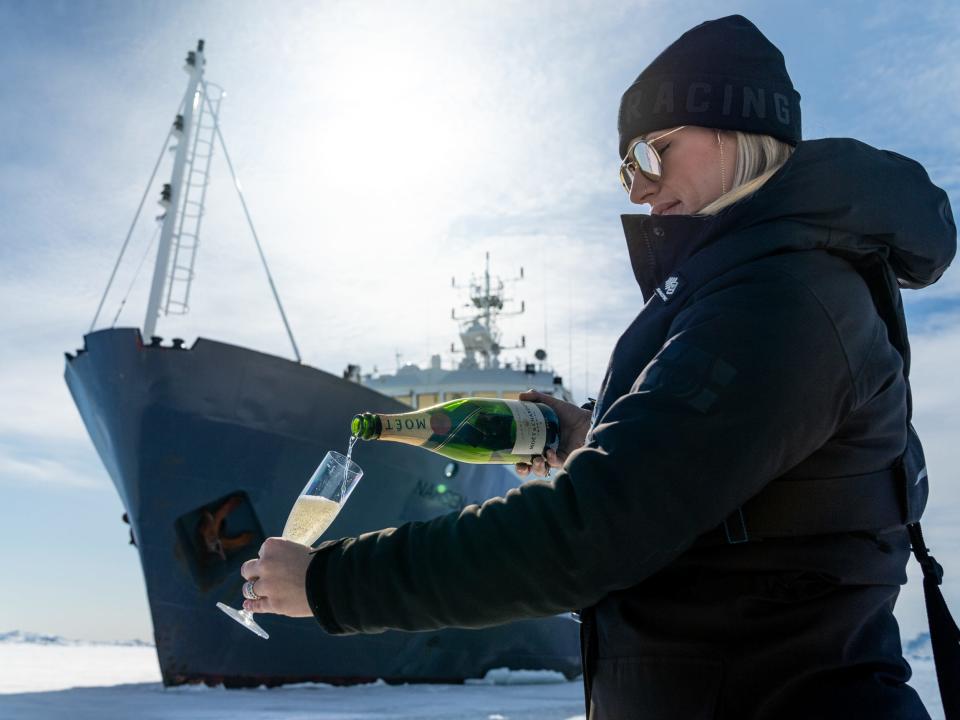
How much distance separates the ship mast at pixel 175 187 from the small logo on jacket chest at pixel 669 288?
1073 cm

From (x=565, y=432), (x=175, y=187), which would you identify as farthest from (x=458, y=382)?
(x=565, y=432)

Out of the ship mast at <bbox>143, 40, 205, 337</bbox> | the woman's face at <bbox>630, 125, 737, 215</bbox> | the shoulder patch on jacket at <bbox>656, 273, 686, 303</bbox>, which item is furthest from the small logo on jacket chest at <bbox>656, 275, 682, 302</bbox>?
the ship mast at <bbox>143, 40, 205, 337</bbox>

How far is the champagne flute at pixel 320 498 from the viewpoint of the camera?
1.78 m

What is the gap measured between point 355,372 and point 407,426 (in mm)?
13853

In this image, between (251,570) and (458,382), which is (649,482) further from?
(458,382)

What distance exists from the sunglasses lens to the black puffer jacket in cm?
27

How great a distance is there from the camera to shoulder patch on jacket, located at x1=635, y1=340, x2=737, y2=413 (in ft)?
3.69

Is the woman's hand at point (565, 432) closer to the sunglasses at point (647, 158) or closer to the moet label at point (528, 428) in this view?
the moet label at point (528, 428)

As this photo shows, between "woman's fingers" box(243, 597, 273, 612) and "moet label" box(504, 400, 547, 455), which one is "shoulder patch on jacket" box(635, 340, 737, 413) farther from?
"moet label" box(504, 400, 547, 455)

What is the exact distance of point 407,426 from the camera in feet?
6.91

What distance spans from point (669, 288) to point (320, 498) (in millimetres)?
804

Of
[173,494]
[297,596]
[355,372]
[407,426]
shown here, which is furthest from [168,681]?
[297,596]

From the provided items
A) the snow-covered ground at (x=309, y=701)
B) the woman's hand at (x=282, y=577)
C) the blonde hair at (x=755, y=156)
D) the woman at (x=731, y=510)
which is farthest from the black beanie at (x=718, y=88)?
the snow-covered ground at (x=309, y=701)

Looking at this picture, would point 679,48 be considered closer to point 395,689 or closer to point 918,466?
point 918,466
